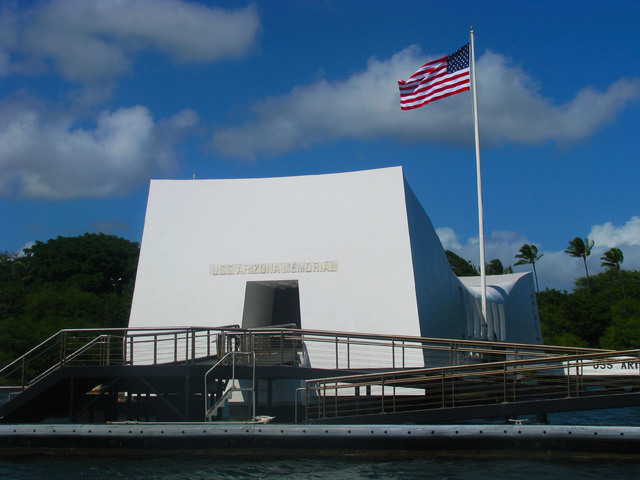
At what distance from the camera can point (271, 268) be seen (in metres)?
19.0

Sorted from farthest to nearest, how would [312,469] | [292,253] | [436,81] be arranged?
[436,81] → [292,253] → [312,469]

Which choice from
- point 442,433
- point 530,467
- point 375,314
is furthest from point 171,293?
point 530,467

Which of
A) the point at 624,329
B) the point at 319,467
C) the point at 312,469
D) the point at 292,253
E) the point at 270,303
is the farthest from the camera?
the point at 624,329

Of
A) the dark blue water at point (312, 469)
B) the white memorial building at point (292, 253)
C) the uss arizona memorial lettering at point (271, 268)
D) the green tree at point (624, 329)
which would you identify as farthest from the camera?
the green tree at point (624, 329)

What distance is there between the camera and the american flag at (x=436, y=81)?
19656mm

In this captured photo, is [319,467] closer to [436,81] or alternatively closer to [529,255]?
[436,81]

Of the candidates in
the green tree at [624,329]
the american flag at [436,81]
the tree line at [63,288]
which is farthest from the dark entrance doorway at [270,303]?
the green tree at [624,329]

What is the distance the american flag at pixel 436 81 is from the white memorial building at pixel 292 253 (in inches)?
104

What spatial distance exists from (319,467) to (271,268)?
8539 millimetres

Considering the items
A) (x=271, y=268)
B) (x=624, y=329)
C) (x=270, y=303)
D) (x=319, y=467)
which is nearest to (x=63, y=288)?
(x=270, y=303)

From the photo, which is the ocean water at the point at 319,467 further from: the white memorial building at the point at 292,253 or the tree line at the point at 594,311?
the tree line at the point at 594,311

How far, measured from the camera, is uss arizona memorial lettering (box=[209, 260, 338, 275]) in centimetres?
1872

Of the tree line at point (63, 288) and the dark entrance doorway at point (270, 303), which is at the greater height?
the tree line at point (63, 288)

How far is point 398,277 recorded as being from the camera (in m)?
18.0
